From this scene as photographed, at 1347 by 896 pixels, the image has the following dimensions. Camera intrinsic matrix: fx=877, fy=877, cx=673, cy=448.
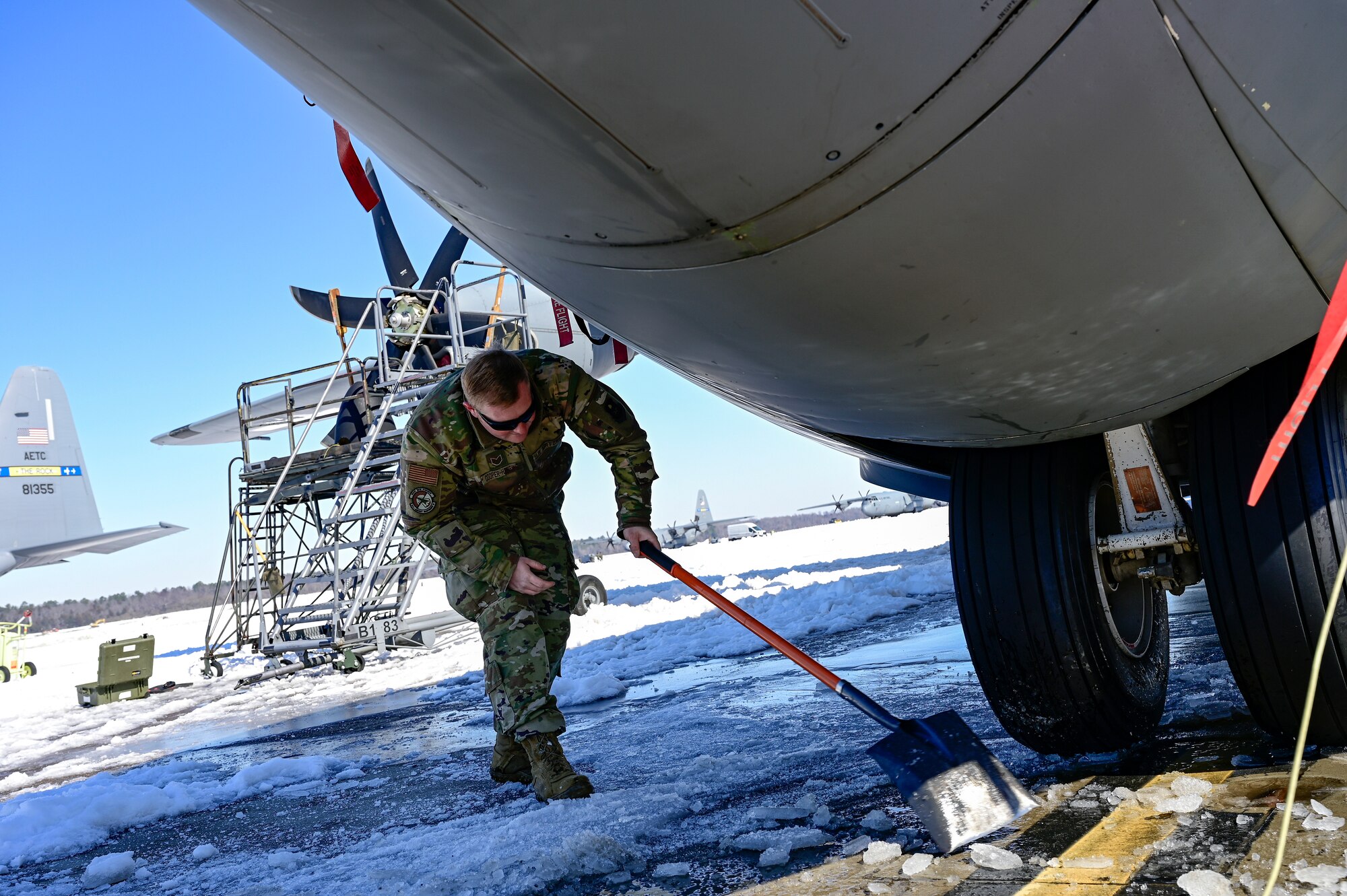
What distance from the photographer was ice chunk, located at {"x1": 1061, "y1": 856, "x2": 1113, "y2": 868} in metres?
1.68

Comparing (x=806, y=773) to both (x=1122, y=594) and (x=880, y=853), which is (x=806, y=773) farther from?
(x=1122, y=594)

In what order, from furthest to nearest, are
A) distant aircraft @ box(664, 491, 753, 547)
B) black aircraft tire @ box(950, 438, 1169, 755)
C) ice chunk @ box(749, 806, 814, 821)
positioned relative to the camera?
distant aircraft @ box(664, 491, 753, 547) < black aircraft tire @ box(950, 438, 1169, 755) < ice chunk @ box(749, 806, 814, 821)

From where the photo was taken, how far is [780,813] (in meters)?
2.23

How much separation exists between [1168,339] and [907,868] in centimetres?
117

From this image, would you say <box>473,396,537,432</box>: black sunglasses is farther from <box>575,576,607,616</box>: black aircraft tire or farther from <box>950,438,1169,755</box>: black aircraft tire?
<box>575,576,607,616</box>: black aircraft tire

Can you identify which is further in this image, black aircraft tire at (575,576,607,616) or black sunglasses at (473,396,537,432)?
black aircraft tire at (575,576,607,616)

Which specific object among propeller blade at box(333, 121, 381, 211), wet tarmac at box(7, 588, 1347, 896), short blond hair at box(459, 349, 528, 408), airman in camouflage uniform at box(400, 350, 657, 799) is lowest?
wet tarmac at box(7, 588, 1347, 896)

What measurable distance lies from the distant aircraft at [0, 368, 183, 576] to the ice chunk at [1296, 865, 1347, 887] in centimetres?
2675

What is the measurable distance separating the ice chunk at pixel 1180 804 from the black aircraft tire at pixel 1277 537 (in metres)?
0.40

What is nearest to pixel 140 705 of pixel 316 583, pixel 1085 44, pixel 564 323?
pixel 316 583

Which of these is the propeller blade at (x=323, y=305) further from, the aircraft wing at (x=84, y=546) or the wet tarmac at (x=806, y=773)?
the aircraft wing at (x=84, y=546)

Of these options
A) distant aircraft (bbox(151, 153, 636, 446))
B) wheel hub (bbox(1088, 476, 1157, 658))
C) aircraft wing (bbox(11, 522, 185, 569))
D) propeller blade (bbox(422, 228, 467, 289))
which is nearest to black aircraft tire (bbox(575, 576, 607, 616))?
distant aircraft (bbox(151, 153, 636, 446))

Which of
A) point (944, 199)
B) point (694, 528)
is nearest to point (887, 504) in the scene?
point (694, 528)

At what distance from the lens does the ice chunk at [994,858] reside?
176 centimetres
